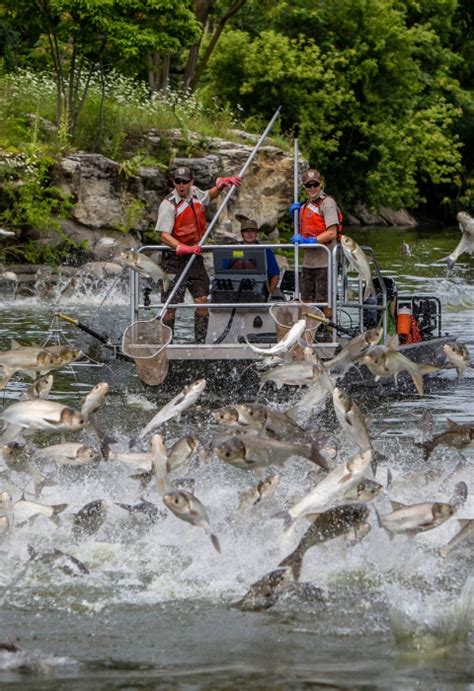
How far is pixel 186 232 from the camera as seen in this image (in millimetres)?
15961

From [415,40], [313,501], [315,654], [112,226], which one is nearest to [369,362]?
[313,501]

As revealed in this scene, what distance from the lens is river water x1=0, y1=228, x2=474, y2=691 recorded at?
25.3ft

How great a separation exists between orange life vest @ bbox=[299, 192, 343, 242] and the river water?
3650 millimetres

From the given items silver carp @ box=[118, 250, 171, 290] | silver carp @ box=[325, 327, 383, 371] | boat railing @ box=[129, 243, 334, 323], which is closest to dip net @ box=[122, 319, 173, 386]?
boat railing @ box=[129, 243, 334, 323]

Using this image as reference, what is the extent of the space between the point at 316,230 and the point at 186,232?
142 cm

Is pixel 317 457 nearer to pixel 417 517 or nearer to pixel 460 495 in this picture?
pixel 417 517

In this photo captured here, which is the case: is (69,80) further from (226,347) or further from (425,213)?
(425,213)

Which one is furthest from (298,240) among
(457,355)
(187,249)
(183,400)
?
(183,400)

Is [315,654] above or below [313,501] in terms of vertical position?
below

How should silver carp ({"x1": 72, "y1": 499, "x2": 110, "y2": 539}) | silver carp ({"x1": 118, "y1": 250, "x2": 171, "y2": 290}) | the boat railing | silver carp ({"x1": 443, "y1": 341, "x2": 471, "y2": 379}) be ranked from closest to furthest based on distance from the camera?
silver carp ({"x1": 72, "y1": 499, "x2": 110, "y2": 539}), silver carp ({"x1": 443, "y1": 341, "x2": 471, "y2": 379}), silver carp ({"x1": 118, "y1": 250, "x2": 171, "y2": 290}), the boat railing

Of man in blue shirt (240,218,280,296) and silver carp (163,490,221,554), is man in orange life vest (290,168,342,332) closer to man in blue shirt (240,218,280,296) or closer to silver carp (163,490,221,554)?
man in blue shirt (240,218,280,296)

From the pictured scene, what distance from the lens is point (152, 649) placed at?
8125mm

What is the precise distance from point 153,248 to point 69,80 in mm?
15950

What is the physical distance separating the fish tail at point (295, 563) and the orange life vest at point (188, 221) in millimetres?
7522
